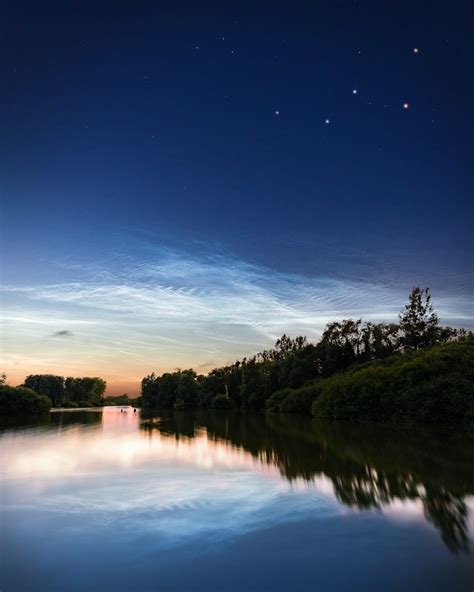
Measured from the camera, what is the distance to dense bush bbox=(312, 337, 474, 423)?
21047 mm

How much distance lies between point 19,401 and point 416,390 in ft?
148

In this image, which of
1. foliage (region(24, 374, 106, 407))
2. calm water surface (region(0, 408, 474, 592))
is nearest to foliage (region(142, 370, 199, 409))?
foliage (region(24, 374, 106, 407))

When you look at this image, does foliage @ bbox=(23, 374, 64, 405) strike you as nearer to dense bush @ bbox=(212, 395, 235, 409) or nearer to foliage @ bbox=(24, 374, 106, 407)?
foliage @ bbox=(24, 374, 106, 407)

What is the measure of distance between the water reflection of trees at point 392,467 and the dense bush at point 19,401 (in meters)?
41.8

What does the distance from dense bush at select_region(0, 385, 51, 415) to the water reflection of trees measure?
41835 mm

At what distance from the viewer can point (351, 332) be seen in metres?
51.3

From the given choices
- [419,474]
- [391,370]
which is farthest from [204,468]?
[391,370]

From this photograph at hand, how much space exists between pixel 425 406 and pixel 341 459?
12472 mm

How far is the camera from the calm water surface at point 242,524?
4.27m

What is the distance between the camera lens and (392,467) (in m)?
9.98

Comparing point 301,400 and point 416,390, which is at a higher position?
point 416,390

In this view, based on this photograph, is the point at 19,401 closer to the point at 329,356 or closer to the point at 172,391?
the point at 329,356

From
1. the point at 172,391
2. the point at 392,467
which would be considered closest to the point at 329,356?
the point at 392,467

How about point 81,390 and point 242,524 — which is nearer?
point 242,524
